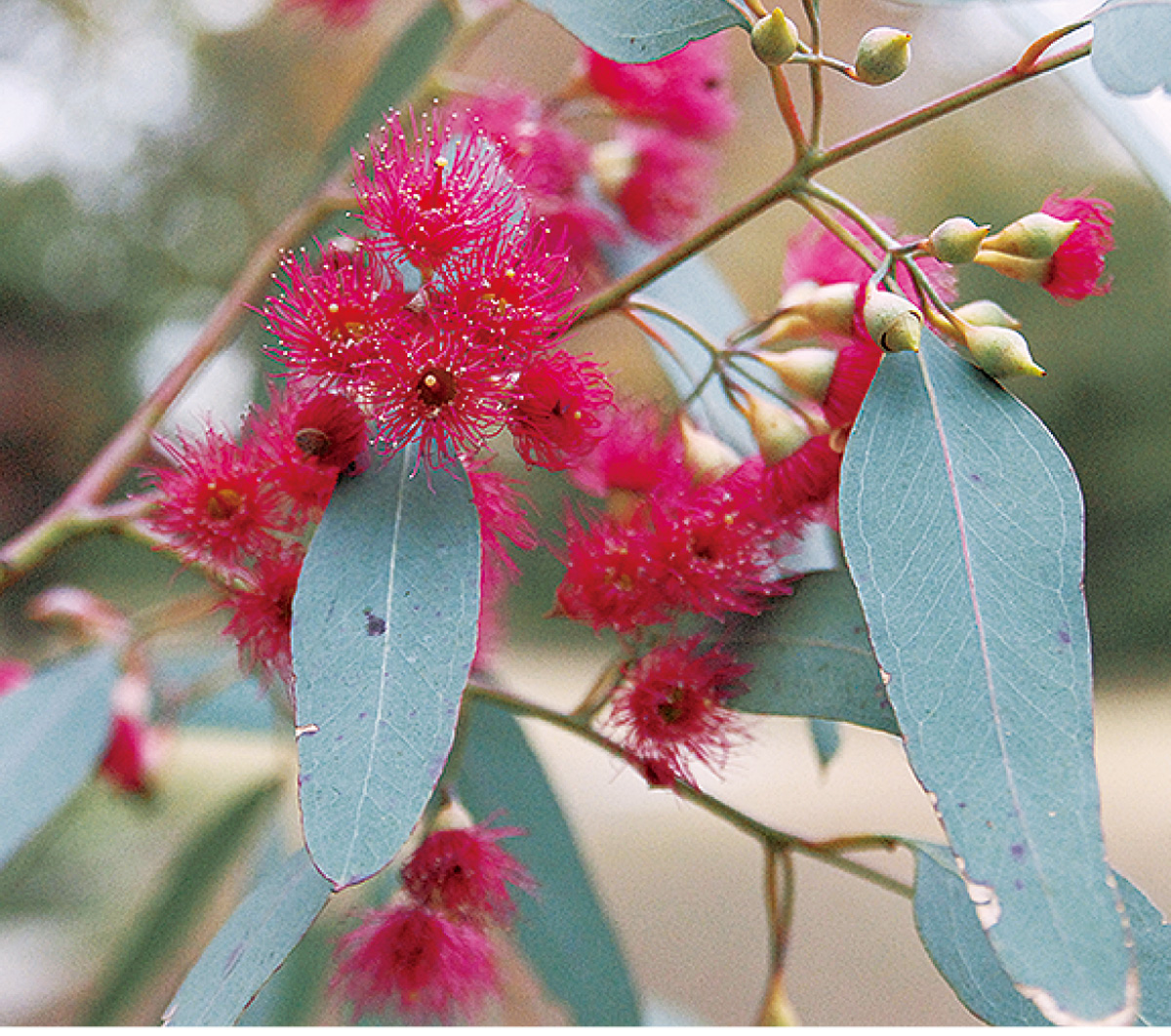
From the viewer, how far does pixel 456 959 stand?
0.47 meters

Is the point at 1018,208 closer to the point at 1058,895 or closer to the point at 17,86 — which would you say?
the point at 17,86

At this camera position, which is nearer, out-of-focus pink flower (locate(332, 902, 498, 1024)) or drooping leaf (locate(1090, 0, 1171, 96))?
drooping leaf (locate(1090, 0, 1171, 96))

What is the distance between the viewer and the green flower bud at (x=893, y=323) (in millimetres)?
317

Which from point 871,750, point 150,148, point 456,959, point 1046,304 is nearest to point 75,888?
point 456,959

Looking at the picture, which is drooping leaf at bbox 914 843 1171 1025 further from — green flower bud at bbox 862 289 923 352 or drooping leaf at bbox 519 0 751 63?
drooping leaf at bbox 519 0 751 63

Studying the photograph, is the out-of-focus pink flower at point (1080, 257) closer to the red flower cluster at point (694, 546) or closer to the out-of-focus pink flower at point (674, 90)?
the red flower cluster at point (694, 546)

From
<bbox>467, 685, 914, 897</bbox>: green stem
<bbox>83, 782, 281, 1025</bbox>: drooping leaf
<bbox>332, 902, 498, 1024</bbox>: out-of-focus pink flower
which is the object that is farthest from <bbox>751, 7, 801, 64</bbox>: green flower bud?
<bbox>83, 782, 281, 1025</bbox>: drooping leaf

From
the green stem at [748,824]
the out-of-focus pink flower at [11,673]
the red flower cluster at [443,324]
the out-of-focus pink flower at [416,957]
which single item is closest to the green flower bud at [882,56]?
the red flower cluster at [443,324]

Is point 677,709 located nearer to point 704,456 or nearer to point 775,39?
point 704,456

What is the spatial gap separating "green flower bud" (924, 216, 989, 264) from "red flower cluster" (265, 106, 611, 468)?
12 cm

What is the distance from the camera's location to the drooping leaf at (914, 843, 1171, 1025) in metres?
0.37

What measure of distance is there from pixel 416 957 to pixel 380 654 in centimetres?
21

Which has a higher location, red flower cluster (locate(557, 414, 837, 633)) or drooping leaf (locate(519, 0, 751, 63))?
drooping leaf (locate(519, 0, 751, 63))

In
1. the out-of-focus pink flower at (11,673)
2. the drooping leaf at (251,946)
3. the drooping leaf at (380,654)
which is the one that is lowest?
the out-of-focus pink flower at (11,673)
